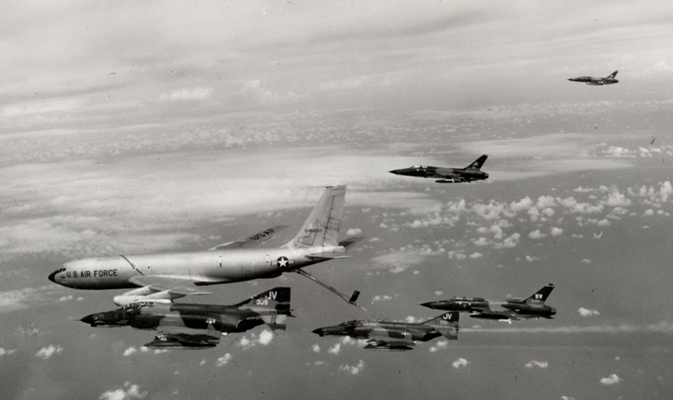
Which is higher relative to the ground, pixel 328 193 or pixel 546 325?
pixel 328 193

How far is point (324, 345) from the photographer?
607 feet

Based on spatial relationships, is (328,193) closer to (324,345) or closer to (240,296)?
(240,296)

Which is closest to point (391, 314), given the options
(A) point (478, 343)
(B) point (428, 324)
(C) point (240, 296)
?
(C) point (240, 296)

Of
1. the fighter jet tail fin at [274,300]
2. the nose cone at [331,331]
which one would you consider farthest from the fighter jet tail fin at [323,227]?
the nose cone at [331,331]

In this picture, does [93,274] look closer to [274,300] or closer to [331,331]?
[274,300]

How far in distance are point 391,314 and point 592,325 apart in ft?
193

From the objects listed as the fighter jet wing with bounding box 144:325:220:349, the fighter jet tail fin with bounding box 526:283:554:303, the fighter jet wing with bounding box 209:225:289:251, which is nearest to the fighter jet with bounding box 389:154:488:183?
the fighter jet tail fin with bounding box 526:283:554:303

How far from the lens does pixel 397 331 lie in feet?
216

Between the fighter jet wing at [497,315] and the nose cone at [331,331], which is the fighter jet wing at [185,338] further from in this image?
the fighter jet wing at [497,315]

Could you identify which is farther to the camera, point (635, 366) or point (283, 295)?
point (635, 366)

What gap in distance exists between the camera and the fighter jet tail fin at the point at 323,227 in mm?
55562

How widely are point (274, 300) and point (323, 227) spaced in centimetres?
884

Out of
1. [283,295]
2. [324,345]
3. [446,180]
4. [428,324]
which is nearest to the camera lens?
[283,295]

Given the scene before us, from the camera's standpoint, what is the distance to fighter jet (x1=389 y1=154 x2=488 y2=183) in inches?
3066
